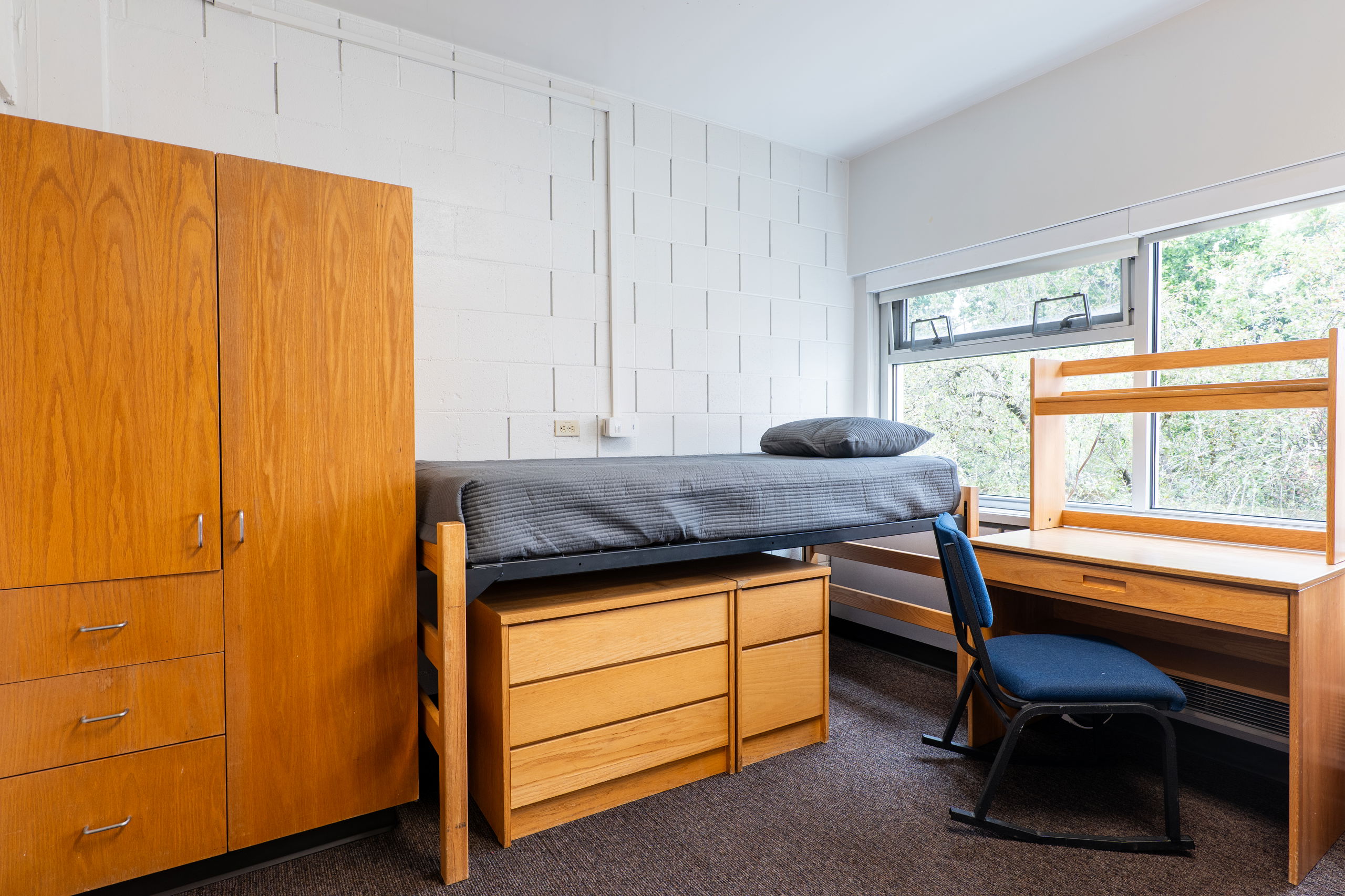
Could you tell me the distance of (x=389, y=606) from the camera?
1.75m

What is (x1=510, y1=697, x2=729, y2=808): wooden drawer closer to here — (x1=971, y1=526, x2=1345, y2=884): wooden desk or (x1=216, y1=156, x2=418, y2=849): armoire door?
(x1=216, y1=156, x2=418, y2=849): armoire door

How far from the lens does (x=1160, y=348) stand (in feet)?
8.59

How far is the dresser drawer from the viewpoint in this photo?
54.6 inches

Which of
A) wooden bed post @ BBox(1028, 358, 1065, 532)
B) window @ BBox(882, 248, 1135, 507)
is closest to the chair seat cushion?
wooden bed post @ BBox(1028, 358, 1065, 532)

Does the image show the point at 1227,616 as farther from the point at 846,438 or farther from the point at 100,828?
the point at 100,828

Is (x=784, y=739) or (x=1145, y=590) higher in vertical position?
(x=1145, y=590)

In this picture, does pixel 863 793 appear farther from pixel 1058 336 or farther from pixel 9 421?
pixel 9 421

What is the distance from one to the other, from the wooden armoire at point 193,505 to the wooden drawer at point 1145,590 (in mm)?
1816

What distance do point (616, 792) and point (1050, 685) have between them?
1.20m

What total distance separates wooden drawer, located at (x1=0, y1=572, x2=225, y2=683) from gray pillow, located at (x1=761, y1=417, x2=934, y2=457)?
1.93m

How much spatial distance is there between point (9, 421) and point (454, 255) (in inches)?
57.7

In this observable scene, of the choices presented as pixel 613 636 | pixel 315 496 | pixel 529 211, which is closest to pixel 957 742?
pixel 613 636

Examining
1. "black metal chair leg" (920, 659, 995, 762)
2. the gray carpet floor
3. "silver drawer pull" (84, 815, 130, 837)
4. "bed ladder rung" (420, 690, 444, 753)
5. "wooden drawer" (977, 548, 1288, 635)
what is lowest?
the gray carpet floor

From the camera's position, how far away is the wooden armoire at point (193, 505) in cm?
139
